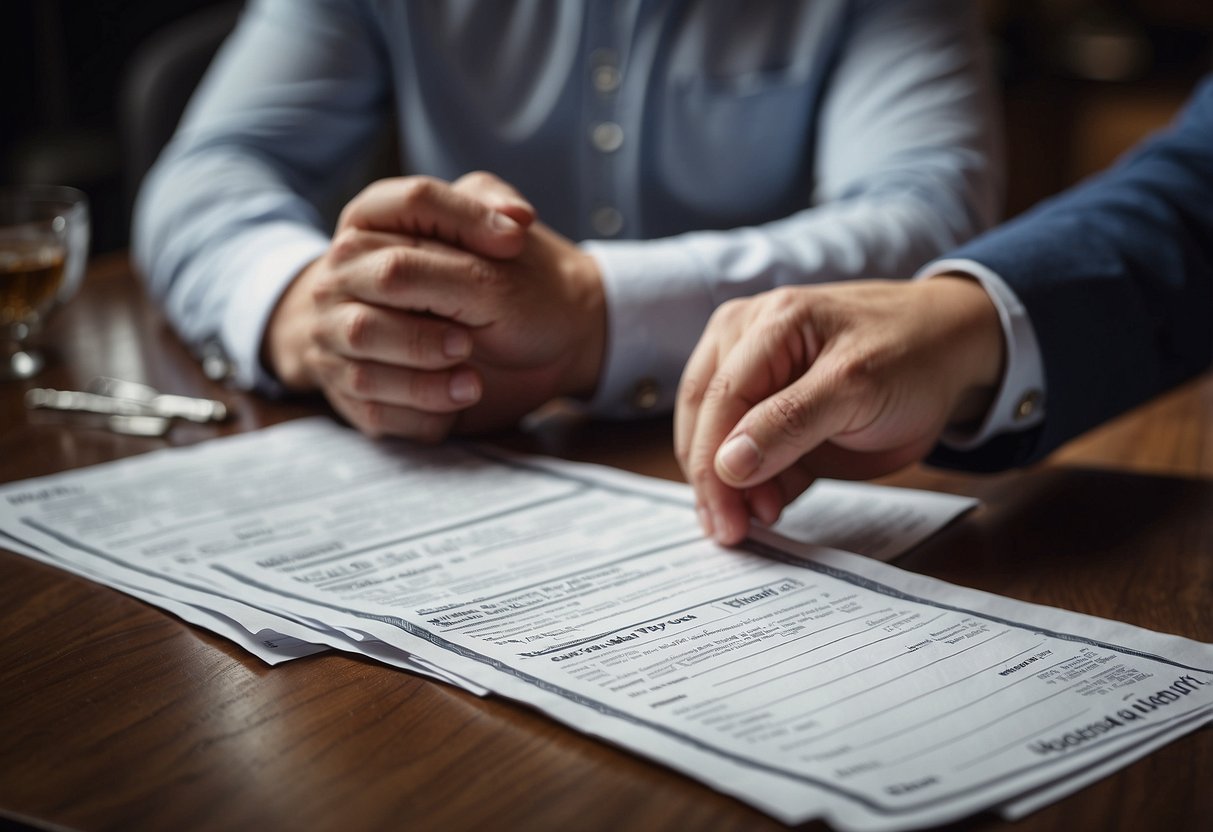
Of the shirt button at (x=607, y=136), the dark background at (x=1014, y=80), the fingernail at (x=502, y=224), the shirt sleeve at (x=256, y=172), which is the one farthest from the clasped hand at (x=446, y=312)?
the dark background at (x=1014, y=80)

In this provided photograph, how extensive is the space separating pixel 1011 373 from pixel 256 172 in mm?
728

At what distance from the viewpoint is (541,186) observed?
1293 mm

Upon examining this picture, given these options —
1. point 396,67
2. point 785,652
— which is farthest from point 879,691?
point 396,67

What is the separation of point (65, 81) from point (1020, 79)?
7.85ft

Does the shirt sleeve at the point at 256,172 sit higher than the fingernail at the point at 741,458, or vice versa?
the shirt sleeve at the point at 256,172

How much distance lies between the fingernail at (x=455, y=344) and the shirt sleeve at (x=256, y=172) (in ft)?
0.65

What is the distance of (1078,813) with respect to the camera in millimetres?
378

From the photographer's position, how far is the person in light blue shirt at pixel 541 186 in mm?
760

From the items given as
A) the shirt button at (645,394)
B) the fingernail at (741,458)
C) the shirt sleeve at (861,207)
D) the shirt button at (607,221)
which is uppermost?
the shirt sleeve at (861,207)

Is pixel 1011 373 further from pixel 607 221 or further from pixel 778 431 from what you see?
pixel 607 221

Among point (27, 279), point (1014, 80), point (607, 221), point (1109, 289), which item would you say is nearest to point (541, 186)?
point (607, 221)

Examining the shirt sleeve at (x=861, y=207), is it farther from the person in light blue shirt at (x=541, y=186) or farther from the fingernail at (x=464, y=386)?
the fingernail at (x=464, y=386)

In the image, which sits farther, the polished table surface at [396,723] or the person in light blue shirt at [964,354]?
the person in light blue shirt at [964,354]

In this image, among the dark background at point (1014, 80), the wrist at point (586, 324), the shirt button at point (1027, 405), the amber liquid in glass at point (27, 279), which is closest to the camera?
the shirt button at point (1027, 405)
